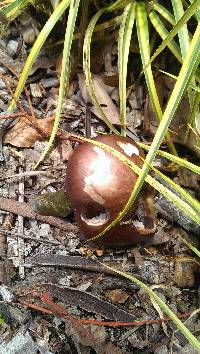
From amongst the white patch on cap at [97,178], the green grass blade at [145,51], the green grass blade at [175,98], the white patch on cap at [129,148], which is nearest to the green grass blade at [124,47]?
the green grass blade at [145,51]

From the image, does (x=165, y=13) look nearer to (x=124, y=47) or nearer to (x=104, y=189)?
(x=124, y=47)

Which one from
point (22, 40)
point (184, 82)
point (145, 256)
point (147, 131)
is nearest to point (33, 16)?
point (22, 40)

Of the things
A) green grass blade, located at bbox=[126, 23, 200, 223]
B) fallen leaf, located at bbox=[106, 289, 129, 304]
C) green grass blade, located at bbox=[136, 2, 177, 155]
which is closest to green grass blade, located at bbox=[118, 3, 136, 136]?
green grass blade, located at bbox=[136, 2, 177, 155]

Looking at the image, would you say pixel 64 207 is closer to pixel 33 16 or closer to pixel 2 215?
pixel 2 215

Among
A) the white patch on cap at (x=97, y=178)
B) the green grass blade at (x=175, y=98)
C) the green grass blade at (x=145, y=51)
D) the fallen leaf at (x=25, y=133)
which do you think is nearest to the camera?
the green grass blade at (x=175, y=98)

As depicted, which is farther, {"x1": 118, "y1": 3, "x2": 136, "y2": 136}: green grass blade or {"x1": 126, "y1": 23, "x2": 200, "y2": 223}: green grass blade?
{"x1": 118, "y1": 3, "x2": 136, "y2": 136}: green grass blade

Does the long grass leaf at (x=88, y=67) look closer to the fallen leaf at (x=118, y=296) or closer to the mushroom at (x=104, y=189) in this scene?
the mushroom at (x=104, y=189)

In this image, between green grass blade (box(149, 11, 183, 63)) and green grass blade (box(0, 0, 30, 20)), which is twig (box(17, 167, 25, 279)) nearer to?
green grass blade (box(0, 0, 30, 20))
